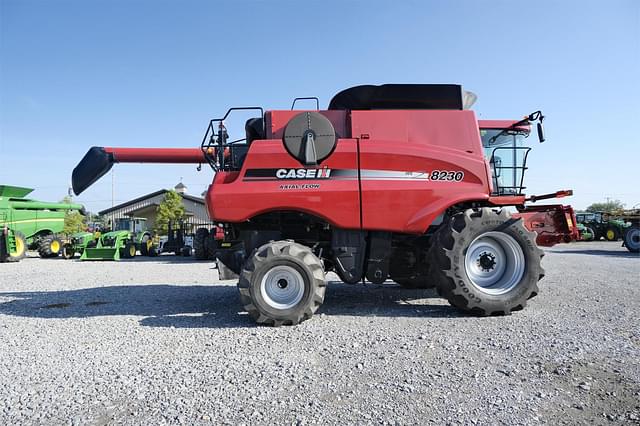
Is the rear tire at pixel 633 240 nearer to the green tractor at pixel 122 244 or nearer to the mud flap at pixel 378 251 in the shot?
the mud flap at pixel 378 251

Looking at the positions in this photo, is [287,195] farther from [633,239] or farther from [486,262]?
[633,239]

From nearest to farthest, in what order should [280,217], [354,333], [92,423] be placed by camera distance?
1. [92,423]
2. [354,333]
3. [280,217]

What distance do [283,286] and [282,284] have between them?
0.03 m

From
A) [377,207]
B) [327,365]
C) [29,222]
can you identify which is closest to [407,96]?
[377,207]

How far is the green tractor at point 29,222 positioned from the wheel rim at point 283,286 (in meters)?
17.3

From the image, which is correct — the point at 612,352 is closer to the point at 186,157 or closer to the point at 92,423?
the point at 92,423

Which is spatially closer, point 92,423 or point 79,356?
point 92,423

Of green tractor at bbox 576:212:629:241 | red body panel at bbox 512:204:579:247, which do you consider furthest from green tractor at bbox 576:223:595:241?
red body panel at bbox 512:204:579:247

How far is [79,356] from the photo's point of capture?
13.0 feet

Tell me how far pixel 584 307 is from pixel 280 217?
4.67m

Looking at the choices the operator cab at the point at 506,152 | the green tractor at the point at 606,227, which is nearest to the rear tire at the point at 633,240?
the green tractor at the point at 606,227

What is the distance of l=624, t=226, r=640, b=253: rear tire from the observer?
18.2m

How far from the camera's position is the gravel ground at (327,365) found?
2740mm

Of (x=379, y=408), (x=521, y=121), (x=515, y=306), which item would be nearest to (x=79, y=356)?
(x=379, y=408)
